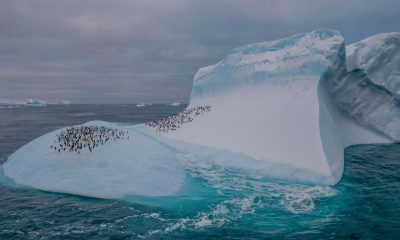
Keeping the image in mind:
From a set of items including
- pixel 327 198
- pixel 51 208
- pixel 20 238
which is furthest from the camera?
pixel 327 198

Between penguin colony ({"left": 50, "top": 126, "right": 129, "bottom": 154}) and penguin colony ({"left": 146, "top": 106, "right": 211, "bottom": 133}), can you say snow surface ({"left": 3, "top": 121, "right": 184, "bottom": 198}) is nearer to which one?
penguin colony ({"left": 50, "top": 126, "right": 129, "bottom": 154})

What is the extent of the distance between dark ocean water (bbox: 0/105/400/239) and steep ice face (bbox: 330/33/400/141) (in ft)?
44.8

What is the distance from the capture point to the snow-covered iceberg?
18.6 metres

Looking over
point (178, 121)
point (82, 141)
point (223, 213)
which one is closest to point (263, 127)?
point (223, 213)

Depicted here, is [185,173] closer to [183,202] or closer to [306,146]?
[183,202]

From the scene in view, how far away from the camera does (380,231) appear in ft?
39.3

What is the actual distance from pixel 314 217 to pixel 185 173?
8.58 m

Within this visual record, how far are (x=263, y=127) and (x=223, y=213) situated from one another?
37.6ft

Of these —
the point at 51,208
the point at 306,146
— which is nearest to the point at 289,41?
the point at 306,146

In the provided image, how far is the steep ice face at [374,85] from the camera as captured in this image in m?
30.3

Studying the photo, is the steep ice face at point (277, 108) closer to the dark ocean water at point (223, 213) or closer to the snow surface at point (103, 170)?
the dark ocean water at point (223, 213)

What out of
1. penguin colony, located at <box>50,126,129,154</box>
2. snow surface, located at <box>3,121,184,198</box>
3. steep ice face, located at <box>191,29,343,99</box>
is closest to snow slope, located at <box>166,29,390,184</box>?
steep ice face, located at <box>191,29,343,99</box>

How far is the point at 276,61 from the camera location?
30.0 metres

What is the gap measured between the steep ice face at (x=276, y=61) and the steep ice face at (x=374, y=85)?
4422 mm
